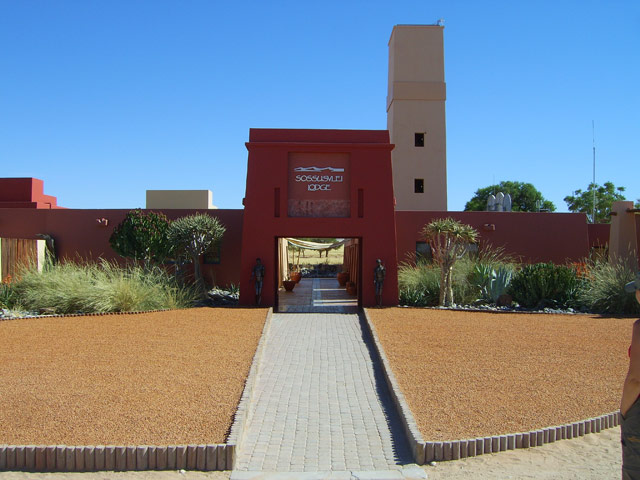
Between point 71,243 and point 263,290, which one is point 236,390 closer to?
point 263,290

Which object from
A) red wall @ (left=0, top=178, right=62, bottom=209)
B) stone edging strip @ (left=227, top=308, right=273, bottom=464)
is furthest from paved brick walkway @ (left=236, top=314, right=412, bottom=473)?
red wall @ (left=0, top=178, right=62, bottom=209)

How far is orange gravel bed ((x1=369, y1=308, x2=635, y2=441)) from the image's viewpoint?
6.94 metres

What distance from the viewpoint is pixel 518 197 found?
57906 millimetres

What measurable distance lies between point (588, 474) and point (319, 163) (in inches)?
503

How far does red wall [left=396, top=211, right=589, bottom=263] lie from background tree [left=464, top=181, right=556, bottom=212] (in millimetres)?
35501

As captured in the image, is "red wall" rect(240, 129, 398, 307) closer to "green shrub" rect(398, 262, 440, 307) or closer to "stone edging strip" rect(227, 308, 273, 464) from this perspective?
"green shrub" rect(398, 262, 440, 307)

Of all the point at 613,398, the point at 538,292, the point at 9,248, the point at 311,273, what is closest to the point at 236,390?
the point at 613,398

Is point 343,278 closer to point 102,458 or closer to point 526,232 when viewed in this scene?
point 526,232

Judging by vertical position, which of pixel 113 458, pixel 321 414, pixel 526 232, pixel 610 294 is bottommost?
pixel 321 414

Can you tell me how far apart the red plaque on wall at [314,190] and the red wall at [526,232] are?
3774mm

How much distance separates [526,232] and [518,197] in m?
39.2

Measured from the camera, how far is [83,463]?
5730 mm


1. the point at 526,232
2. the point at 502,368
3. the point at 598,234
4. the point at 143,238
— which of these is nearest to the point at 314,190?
the point at 143,238

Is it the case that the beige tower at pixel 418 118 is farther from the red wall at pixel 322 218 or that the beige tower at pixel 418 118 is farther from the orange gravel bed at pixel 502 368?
the orange gravel bed at pixel 502 368
